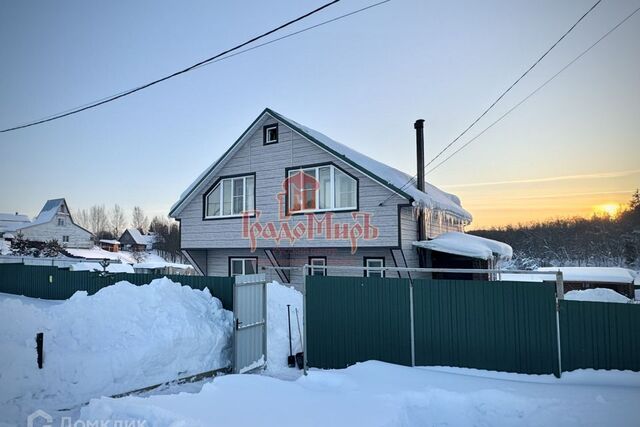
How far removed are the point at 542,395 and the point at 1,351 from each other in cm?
984

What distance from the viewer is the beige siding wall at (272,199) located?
14.6 meters

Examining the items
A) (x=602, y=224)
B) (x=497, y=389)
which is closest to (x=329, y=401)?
(x=497, y=389)

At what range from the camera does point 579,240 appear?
51.4 metres

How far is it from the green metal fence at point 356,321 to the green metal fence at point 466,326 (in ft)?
0.07

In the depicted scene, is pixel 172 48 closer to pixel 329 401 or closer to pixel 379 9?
pixel 379 9

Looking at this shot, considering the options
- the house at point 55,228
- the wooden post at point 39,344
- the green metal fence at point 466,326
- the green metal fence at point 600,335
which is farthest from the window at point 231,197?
the house at point 55,228

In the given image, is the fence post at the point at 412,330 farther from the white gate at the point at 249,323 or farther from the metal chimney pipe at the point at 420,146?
the metal chimney pipe at the point at 420,146

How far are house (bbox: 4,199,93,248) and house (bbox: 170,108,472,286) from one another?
159 ft

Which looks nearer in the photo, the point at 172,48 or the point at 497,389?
the point at 497,389

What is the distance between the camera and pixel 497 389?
249 inches

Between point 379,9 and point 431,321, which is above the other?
point 379,9

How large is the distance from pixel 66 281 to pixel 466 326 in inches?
666

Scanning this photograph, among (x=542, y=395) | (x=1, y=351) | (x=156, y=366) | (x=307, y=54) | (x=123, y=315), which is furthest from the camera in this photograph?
(x=307, y=54)

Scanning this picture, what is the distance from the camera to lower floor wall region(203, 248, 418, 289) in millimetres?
15484
